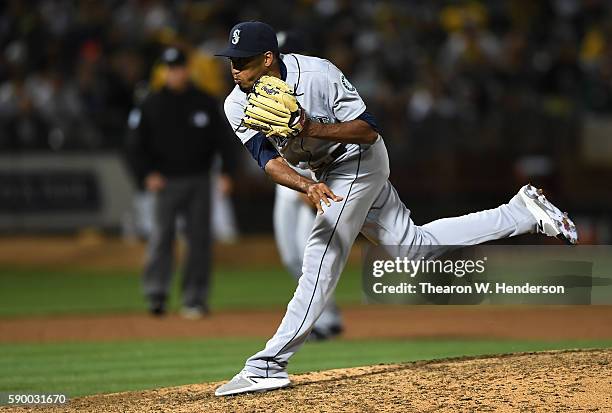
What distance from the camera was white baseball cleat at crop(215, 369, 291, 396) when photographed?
5.94 metres

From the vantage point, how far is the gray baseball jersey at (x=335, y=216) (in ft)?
19.7

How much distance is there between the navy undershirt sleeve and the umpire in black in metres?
4.98

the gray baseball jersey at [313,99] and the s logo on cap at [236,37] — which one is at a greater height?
the s logo on cap at [236,37]

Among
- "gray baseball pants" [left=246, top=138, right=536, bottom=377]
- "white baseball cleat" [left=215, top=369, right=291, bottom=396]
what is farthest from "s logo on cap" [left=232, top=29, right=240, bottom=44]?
"white baseball cleat" [left=215, top=369, right=291, bottom=396]

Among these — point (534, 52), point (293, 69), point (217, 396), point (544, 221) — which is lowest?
point (217, 396)

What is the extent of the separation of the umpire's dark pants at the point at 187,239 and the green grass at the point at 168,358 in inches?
65.4

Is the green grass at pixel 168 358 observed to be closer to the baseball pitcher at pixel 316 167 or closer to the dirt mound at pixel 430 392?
the dirt mound at pixel 430 392

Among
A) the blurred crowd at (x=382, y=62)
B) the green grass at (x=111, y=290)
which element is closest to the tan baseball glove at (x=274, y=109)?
the green grass at (x=111, y=290)

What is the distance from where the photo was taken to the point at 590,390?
5719 mm

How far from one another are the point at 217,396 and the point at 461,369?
1421mm

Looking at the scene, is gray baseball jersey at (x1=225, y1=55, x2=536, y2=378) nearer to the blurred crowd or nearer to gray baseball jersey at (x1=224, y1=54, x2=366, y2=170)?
gray baseball jersey at (x1=224, y1=54, x2=366, y2=170)

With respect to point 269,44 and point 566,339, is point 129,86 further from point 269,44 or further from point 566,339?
point 269,44

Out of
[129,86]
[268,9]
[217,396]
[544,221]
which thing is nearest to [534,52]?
[268,9]

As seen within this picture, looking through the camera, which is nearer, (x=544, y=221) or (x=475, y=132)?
(x=544, y=221)
